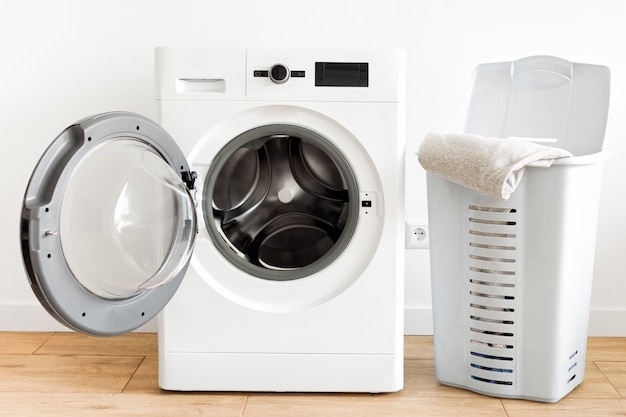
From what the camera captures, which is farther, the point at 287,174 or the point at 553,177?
the point at 287,174

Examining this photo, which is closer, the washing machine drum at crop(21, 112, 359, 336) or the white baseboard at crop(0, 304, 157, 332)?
the washing machine drum at crop(21, 112, 359, 336)

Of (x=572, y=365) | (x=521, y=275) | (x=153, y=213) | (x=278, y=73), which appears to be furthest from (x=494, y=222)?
(x=153, y=213)

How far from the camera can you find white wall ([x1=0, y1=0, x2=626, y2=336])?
224cm

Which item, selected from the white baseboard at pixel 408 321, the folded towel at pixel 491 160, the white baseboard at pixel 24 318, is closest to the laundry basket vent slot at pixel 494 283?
the folded towel at pixel 491 160

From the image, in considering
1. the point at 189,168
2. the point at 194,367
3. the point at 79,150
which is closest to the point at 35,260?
the point at 79,150

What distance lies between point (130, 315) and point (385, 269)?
587 mm

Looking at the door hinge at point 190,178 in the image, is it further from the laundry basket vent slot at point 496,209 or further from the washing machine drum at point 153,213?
the laundry basket vent slot at point 496,209

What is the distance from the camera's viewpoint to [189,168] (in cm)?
176

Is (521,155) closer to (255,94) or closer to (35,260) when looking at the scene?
(255,94)

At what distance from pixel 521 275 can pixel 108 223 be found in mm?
897

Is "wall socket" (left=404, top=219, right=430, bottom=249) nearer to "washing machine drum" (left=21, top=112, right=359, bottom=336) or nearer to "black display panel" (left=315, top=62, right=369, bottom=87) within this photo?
"washing machine drum" (left=21, top=112, right=359, bottom=336)

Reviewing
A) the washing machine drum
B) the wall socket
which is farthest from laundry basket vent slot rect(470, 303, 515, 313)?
the wall socket

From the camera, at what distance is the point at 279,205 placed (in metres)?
1.89

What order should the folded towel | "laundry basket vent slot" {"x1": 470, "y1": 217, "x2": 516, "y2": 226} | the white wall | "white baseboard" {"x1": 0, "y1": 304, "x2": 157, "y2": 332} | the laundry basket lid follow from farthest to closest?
"white baseboard" {"x1": 0, "y1": 304, "x2": 157, "y2": 332} < the white wall < the laundry basket lid < "laundry basket vent slot" {"x1": 470, "y1": 217, "x2": 516, "y2": 226} < the folded towel
